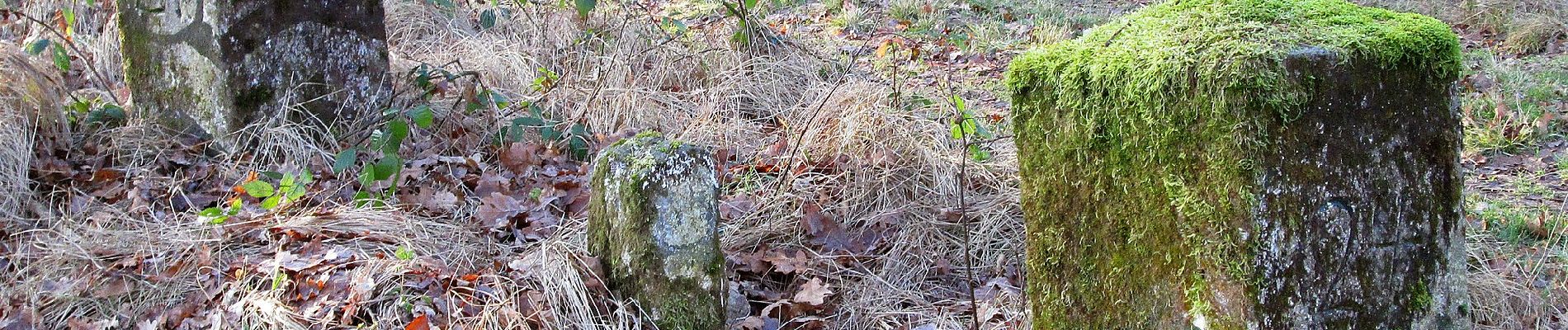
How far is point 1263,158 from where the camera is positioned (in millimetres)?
2055

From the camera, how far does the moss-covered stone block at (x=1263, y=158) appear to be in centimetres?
200

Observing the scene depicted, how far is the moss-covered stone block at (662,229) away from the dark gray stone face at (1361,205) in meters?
1.46

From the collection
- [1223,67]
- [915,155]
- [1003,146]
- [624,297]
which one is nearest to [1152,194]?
[1223,67]

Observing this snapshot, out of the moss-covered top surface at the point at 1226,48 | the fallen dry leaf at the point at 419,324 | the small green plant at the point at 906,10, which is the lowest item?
the small green plant at the point at 906,10

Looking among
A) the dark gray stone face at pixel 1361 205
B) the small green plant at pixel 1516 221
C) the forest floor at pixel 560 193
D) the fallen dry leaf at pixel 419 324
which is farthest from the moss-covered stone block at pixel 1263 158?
the small green plant at pixel 1516 221

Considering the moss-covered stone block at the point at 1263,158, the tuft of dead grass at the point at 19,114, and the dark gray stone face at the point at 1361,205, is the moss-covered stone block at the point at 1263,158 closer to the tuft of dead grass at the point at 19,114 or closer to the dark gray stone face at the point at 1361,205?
the dark gray stone face at the point at 1361,205

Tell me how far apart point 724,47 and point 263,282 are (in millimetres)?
3376

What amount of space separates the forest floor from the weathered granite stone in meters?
0.13

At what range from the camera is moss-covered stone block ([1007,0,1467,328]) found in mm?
2002

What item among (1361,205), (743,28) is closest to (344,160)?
(743,28)

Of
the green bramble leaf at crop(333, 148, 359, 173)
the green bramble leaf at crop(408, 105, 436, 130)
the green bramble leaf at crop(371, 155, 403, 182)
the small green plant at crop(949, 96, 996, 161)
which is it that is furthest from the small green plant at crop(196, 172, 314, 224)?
the small green plant at crop(949, 96, 996, 161)

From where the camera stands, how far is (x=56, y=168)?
14.0ft

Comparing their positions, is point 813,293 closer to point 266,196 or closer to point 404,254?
point 404,254

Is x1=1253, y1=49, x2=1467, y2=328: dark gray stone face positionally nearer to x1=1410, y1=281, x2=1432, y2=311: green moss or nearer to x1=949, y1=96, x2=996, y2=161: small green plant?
x1=1410, y1=281, x2=1432, y2=311: green moss
